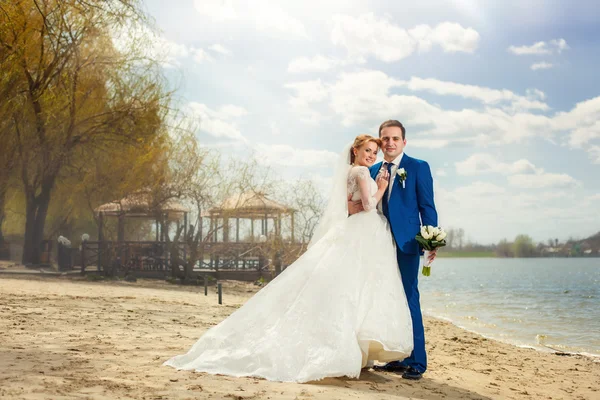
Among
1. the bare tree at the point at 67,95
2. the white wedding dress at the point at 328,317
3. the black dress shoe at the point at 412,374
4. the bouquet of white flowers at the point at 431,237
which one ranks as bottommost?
the black dress shoe at the point at 412,374

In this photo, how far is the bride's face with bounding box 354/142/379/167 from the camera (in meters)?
5.79

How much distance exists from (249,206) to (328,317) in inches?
728

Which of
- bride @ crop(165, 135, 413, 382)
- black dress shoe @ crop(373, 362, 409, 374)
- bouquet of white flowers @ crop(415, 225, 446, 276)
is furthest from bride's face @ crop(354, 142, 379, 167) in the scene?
black dress shoe @ crop(373, 362, 409, 374)

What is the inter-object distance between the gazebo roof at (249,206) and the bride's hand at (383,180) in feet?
56.3

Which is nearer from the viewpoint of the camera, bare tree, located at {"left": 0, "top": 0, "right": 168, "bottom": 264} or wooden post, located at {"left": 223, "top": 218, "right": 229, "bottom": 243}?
bare tree, located at {"left": 0, "top": 0, "right": 168, "bottom": 264}

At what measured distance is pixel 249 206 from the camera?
23.7 meters

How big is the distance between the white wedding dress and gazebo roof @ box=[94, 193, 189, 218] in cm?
1818

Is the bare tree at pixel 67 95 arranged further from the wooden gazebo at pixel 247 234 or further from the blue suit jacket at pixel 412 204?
the blue suit jacket at pixel 412 204

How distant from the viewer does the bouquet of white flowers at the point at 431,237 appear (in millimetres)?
5496

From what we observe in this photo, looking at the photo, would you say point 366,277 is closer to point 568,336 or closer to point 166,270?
point 568,336

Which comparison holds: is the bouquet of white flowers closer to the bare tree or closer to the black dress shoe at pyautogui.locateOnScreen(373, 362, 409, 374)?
the black dress shoe at pyautogui.locateOnScreen(373, 362, 409, 374)

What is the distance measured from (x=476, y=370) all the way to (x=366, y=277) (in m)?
2.97

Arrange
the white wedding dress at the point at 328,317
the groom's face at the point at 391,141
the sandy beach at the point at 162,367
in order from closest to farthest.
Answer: the sandy beach at the point at 162,367 → the white wedding dress at the point at 328,317 → the groom's face at the point at 391,141

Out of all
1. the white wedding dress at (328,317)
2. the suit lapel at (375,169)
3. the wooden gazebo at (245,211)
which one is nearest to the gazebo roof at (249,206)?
the wooden gazebo at (245,211)
